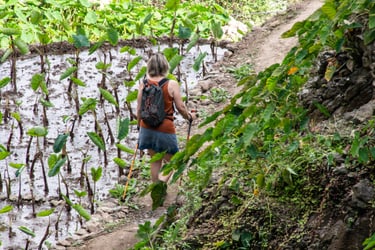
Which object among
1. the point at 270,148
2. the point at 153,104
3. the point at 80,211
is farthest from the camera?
the point at 153,104

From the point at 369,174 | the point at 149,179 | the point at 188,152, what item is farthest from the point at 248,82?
the point at 149,179

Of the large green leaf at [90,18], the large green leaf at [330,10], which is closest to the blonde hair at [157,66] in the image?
the large green leaf at [330,10]

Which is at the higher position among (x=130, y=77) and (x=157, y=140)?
(x=157, y=140)

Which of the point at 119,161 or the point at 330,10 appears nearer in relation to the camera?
the point at 330,10

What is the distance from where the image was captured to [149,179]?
7.55 m


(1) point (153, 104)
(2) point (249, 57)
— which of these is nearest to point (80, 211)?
(1) point (153, 104)

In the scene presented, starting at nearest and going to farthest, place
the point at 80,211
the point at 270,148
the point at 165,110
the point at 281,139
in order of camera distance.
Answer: the point at 281,139 < the point at 270,148 < the point at 80,211 < the point at 165,110

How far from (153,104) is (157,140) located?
1.10 feet

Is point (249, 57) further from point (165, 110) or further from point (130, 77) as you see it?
point (165, 110)

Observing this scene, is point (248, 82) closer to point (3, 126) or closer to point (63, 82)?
point (3, 126)

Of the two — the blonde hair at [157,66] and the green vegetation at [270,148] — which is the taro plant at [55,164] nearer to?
the green vegetation at [270,148]

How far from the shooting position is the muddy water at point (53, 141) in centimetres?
705

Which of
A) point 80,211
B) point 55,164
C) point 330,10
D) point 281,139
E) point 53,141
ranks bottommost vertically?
point 53,141

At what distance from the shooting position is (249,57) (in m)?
10.6
